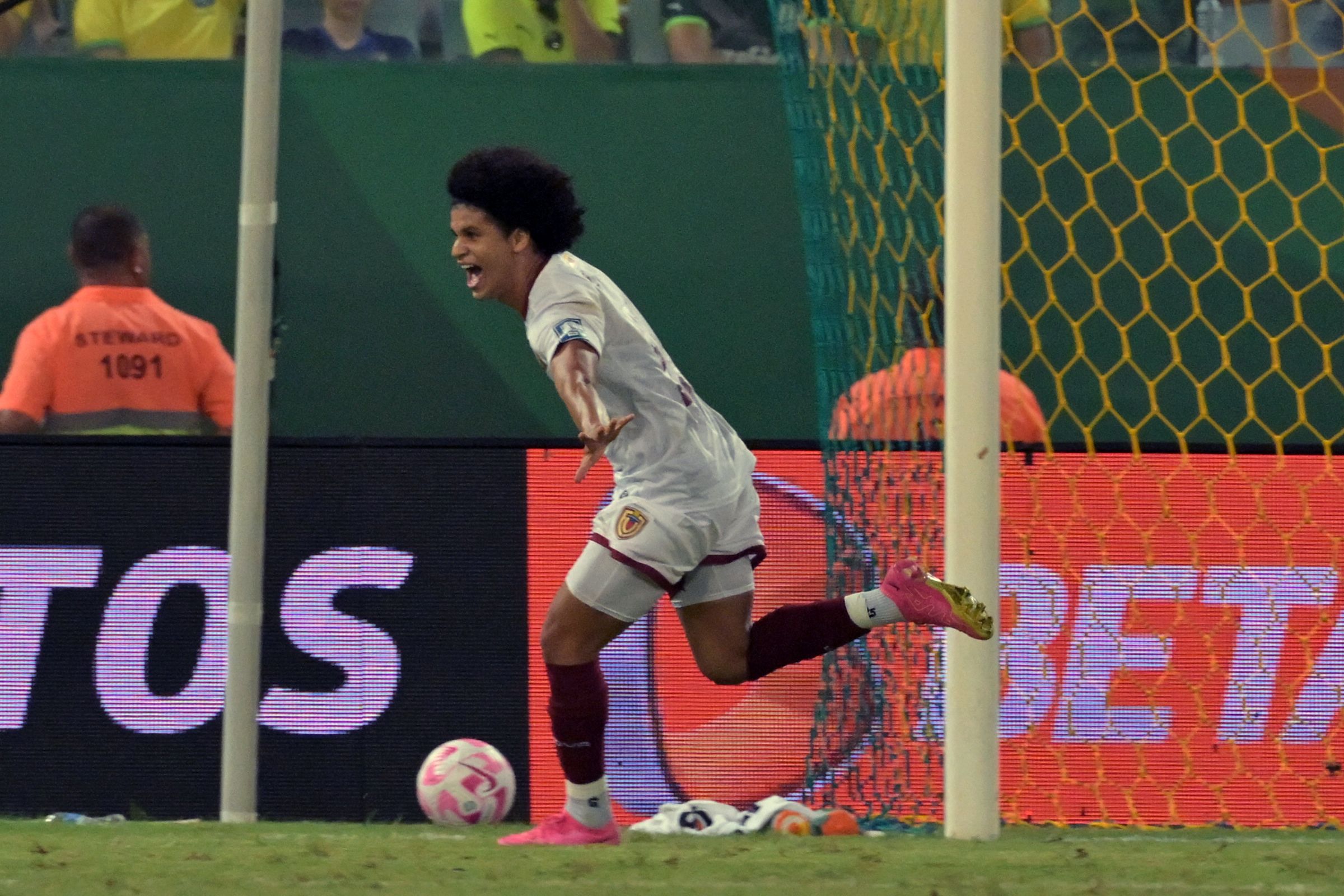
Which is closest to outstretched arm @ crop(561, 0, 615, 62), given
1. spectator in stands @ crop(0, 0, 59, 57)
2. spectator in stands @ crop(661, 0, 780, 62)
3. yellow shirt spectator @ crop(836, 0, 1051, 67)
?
spectator in stands @ crop(661, 0, 780, 62)

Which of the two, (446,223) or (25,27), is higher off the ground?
(25,27)

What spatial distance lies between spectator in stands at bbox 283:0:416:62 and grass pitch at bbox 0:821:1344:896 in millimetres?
3627

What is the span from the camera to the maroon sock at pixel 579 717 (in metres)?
4.93

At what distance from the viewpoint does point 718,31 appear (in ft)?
26.0

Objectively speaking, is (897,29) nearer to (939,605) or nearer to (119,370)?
(939,605)

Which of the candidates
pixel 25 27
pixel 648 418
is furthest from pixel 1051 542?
pixel 25 27

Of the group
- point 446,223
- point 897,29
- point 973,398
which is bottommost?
point 973,398

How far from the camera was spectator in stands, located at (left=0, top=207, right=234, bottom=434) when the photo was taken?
7.04 meters

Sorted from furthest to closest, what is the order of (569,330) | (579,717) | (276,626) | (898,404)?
1. (276,626)
2. (898,404)
3. (579,717)
4. (569,330)

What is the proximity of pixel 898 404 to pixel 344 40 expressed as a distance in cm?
309

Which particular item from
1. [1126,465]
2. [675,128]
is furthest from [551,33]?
[1126,465]

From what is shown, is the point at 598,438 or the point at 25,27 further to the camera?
the point at 25,27

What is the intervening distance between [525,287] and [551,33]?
323 cm

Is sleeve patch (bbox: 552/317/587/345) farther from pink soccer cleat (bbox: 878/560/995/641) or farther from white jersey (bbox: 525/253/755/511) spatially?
pink soccer cleat (bbox: 878/560/995/641)
